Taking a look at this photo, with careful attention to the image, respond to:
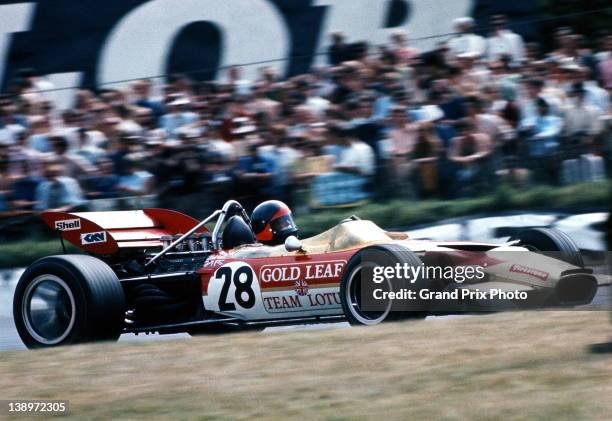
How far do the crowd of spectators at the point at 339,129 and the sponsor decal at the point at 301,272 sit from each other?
2.92 m

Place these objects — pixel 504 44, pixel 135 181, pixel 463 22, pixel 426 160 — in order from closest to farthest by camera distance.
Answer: pixel 426 160, pixel 135 181, pixel 504 44, pixel 463 22

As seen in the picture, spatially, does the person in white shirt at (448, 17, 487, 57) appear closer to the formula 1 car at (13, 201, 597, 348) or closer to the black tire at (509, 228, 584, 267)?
the formula 1 car at (13, 201, 597, 348)

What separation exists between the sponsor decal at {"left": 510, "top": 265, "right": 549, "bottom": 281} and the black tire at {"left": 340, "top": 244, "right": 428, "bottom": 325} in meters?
0.67

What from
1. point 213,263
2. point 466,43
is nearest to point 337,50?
point 466,43

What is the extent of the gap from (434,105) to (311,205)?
152cm

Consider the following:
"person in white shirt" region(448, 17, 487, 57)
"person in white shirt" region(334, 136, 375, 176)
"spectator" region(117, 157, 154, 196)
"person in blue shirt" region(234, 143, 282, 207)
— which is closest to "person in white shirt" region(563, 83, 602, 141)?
"person in white shirt" region(448, 17, 487, 57)

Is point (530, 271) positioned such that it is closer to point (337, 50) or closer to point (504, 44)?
point (504, 44)

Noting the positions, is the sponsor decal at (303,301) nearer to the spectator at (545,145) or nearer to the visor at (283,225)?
the visor at (283,225)

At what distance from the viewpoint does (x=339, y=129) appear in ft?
37.2

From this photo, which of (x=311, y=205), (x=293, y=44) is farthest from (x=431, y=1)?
(x=311, y=205)

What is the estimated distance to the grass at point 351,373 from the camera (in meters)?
5.16

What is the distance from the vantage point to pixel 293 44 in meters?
14.1

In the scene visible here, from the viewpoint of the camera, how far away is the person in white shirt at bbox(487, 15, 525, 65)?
11586 millimetres

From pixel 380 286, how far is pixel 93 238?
2.80 m
